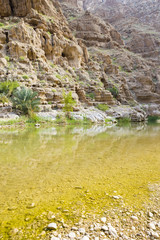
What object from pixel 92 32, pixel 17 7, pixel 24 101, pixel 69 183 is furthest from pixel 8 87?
pixel 92 32

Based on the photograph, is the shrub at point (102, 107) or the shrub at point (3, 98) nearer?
the shrub at point (3, 98)

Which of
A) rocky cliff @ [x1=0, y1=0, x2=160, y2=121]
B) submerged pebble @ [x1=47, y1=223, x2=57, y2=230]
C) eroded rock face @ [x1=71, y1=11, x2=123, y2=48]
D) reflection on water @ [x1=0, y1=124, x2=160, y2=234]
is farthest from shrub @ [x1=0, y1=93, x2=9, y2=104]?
eroded rock face @ [x1=71, y1=11, x2=123, y2=48]

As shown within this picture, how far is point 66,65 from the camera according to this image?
41.0 m

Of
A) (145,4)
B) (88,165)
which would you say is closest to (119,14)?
(145,4)

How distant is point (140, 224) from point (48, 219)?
1.61 metres

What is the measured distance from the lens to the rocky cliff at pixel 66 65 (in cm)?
3100

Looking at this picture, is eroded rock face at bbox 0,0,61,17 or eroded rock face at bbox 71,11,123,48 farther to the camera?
eroded rock face at bbox 71,11,123,48

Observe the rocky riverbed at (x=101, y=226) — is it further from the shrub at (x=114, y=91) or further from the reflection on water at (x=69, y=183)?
the shrub at (x=114, y=91)

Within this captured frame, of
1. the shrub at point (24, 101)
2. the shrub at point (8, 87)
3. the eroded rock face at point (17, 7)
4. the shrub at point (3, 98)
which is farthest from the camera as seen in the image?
the eroded rock face at point (17, 7)

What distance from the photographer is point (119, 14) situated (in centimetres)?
10556

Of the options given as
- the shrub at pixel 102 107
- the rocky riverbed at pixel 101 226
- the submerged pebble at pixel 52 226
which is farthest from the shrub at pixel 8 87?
the submerged pebble at pixel 52 226

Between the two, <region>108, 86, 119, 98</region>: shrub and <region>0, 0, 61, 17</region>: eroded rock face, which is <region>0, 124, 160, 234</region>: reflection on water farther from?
<region>0, 0, 61, 17</region>: eroded rock face

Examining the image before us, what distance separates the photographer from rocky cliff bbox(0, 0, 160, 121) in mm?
30995

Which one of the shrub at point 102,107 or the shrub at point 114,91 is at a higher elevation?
the shrub at point 114,91
